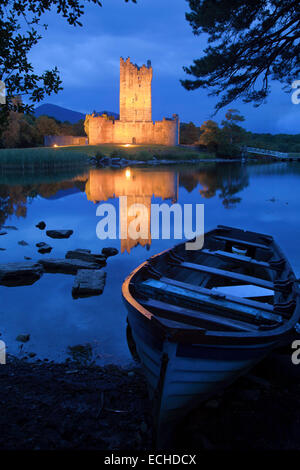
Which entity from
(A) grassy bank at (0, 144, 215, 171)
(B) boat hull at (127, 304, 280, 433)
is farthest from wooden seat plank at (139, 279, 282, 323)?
(A) grassy bank at (0, 144, 215, 171)

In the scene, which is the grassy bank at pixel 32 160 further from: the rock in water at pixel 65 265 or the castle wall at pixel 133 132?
the castle wall at pixel 133 132

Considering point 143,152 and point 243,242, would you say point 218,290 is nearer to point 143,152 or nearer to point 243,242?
point 243,242

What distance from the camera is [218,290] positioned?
4598mm

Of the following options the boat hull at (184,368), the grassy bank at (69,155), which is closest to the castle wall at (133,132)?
the grassy bank at (69,155)

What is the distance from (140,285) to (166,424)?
1.63 meters

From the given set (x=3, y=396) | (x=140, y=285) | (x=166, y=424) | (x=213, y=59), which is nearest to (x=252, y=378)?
(x=166, y=424)

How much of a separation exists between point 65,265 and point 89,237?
127 inches

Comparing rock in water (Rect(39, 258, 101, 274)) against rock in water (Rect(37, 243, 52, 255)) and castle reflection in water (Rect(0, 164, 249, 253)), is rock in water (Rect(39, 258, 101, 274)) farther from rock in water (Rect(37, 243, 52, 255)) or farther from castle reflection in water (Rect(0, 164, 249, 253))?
castle reflection in water (Rect(0, 164, 249, 253))

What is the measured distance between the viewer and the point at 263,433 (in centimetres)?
302

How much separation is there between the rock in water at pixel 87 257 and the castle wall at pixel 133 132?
57944 mm

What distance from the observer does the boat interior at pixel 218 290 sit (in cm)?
340

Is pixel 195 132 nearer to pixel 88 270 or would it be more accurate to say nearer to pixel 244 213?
pixel 244 213

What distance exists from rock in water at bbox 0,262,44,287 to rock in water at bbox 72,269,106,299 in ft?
2.91

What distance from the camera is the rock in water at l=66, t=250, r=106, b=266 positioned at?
7.59 metres
